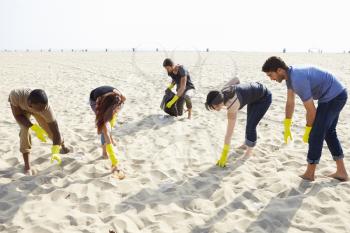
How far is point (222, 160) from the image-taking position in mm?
4680

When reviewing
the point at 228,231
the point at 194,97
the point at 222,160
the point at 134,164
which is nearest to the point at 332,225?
the point at 228,231

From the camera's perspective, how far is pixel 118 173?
14.4 ft

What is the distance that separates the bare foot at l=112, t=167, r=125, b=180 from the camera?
170 inches

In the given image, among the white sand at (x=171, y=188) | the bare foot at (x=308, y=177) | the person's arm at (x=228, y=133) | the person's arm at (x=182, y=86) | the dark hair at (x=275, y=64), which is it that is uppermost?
the dark hair at (x=275, y=64)

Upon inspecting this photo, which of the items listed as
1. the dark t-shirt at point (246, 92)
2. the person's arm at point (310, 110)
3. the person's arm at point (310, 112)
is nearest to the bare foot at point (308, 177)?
the person's arm at point (310, 112)

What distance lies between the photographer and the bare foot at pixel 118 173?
170 inches

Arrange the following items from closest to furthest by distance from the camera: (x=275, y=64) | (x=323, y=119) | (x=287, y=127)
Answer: (x=275, y=64) → (x=323, y=119) → (x=287, y=127)

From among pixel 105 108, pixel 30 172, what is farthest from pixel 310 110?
pixel 30 172

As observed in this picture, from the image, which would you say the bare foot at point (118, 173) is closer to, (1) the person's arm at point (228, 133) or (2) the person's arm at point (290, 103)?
(1) the person's arm at point (228, 133)

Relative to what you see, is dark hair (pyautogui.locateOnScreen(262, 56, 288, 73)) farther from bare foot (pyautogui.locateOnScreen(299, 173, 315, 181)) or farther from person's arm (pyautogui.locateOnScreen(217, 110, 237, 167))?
bare foot (pyautogui.locateOnScreen(299, 173, 315, 181))

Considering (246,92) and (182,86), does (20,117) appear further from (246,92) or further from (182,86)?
(182,86)

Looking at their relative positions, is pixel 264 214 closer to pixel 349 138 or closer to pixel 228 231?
pixel 228 231

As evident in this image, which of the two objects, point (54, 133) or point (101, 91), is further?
point (101, 91)

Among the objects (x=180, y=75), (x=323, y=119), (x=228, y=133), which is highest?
(x=180, y=75)
